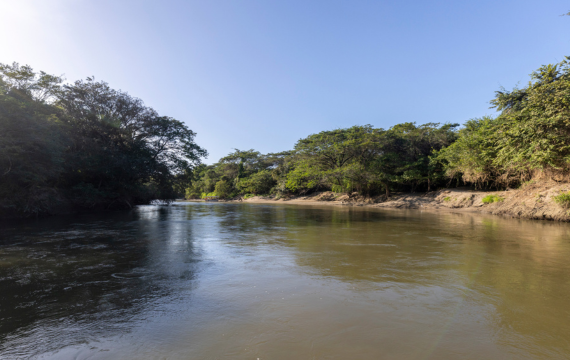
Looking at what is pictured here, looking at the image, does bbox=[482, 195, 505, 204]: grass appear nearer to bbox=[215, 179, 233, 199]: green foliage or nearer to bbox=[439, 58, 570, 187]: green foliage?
bbox=[439, 58, 570, 187]: green foliage

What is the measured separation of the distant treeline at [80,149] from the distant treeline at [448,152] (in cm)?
540

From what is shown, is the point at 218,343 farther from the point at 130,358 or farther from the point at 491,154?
the point at 491,154

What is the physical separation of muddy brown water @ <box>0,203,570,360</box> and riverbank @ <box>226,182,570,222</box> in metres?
10.1

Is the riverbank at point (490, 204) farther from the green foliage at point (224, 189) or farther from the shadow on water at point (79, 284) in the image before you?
the green foliage at point (224, 189)

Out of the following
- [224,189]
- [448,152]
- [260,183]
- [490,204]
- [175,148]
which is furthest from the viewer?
[224,189]

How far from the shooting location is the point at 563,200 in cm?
1362

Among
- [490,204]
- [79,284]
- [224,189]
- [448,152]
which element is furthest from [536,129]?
[224,189]

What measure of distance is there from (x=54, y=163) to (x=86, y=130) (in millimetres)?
7772

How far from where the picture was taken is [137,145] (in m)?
25.4

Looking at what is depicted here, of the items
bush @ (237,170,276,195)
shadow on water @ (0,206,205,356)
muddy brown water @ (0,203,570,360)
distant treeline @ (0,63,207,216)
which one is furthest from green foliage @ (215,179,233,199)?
muddy brown water @ (0,203,570,360)

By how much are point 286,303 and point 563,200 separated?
17064mm

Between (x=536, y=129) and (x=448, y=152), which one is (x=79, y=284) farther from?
(x=448, y=152)

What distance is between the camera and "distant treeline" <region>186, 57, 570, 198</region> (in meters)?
14.3

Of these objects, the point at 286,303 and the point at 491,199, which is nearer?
the point at 286,303
